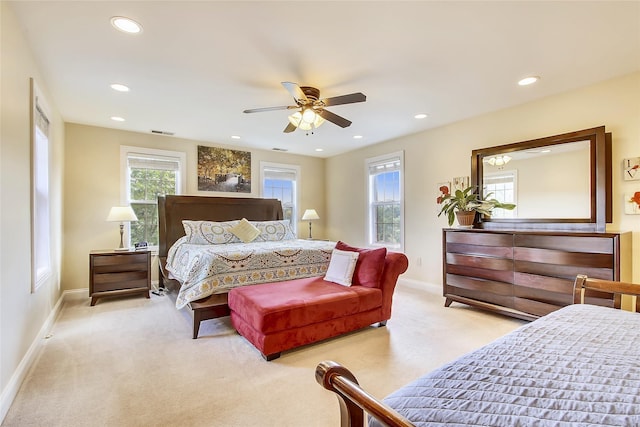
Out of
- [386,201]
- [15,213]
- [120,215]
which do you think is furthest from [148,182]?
[386,201]

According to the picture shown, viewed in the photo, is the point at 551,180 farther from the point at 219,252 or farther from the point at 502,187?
the point at 219,252

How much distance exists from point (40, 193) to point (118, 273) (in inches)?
60.8

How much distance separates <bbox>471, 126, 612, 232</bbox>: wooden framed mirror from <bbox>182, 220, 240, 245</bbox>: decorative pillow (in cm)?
360

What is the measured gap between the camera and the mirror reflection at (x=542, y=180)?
3.10 metres

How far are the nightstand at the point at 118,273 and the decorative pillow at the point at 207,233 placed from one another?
0.63 m

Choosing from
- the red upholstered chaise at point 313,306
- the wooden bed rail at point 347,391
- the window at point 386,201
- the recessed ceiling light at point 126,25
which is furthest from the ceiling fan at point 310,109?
the window at point 386,201

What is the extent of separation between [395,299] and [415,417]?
3.62 meters

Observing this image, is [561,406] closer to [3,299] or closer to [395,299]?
[3,299]

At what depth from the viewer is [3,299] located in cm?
185

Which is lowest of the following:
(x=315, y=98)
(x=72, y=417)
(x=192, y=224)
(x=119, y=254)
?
(x=72, y=417)

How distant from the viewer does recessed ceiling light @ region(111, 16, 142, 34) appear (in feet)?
6.66

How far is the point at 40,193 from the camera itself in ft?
9.81

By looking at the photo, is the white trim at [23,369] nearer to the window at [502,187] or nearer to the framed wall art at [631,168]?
the window at [502,187]

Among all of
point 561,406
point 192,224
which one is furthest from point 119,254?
point 561,406
